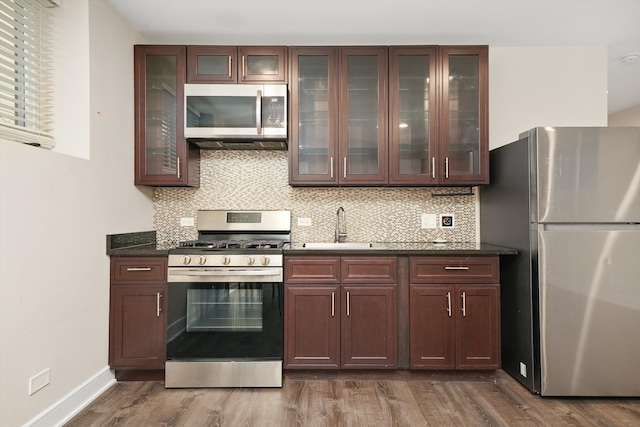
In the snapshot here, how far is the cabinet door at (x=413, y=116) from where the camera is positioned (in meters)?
2.64

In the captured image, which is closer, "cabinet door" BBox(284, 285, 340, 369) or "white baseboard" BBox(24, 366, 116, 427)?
"white baseboard" BBox(24, 366, 116, 427)

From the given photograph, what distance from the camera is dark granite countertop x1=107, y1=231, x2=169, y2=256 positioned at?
2.30 meters

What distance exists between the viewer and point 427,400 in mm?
2131

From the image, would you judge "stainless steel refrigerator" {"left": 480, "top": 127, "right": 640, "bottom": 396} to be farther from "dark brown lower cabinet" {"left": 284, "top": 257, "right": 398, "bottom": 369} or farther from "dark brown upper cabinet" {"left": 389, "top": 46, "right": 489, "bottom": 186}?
"dark brown lower cabinet" {"left": 284, "top": 257, "right": 398, "bottom": 369}

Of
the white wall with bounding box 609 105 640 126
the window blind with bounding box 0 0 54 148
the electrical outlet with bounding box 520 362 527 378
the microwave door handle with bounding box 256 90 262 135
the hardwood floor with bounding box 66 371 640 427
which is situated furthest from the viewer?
the white wall with bounding box 609 105 640 126

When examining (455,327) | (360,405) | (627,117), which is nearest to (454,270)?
(455,327)

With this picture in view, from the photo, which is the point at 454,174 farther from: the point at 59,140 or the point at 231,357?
the point at 59,140

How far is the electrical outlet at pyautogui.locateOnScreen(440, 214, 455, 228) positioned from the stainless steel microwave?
1.61 m

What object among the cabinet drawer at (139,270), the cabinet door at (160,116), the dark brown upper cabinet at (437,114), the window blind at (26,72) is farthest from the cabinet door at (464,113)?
the window blind at (26,72)

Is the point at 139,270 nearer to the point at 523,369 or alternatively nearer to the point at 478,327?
the point at 478,327

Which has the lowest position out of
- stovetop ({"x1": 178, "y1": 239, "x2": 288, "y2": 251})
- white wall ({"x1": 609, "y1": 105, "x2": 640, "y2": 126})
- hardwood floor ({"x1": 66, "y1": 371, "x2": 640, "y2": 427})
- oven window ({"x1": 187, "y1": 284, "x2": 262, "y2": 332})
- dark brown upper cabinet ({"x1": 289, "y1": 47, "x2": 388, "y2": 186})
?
hardwood floor ({"x1": 66, "y1": 371, "x2": 640, "y2": 427})

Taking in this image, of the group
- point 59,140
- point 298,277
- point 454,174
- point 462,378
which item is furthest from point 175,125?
point 462,378

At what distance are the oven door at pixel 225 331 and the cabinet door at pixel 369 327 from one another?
484mm

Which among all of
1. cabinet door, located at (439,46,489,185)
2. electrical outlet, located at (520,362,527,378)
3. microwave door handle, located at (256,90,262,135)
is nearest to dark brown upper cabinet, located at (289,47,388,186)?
microwave door handle, located at (256,90,262,135)
